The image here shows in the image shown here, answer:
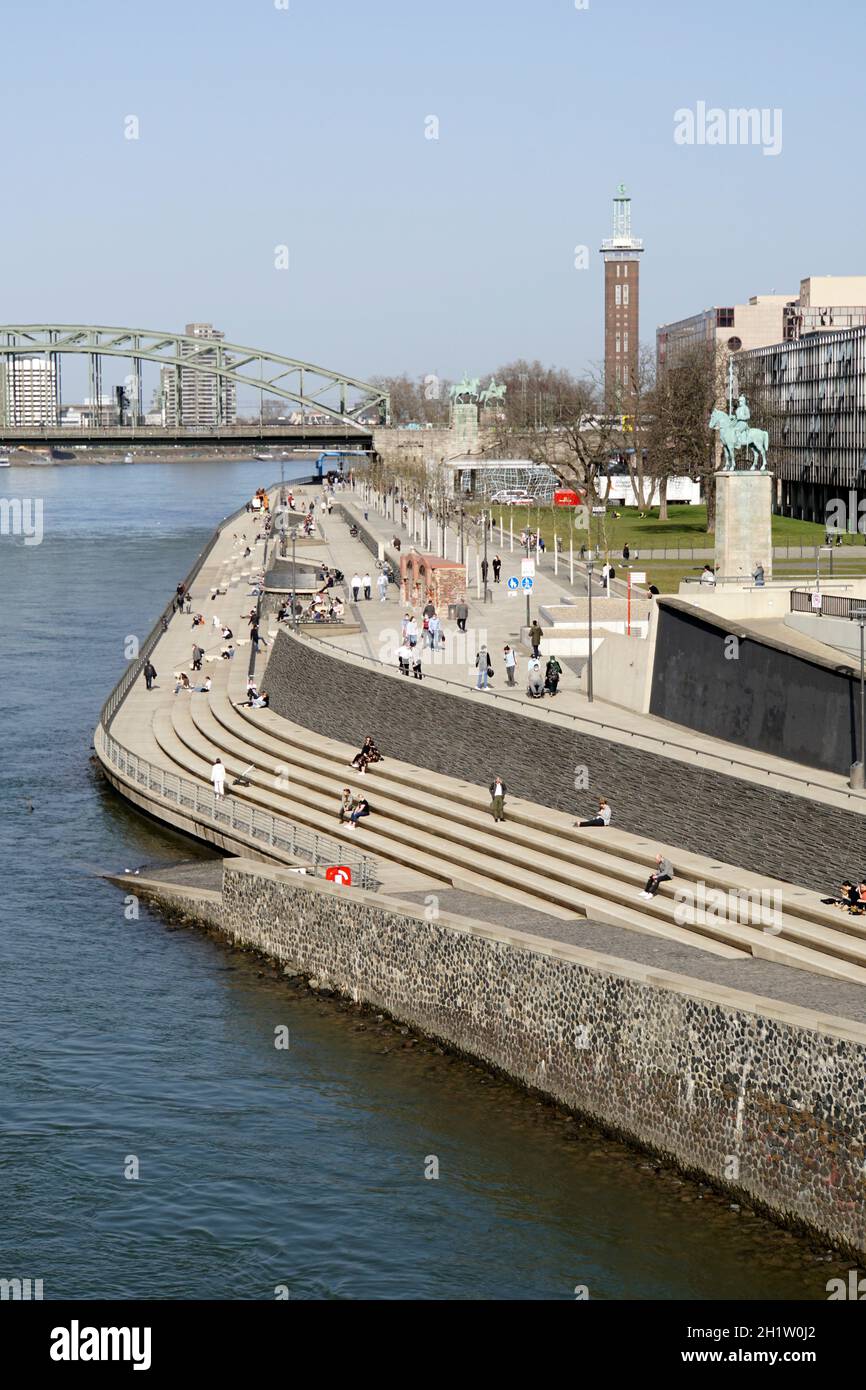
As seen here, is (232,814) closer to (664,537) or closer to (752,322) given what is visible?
(664,537)

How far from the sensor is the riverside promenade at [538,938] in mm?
23641

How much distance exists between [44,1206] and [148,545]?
10756 centimetres

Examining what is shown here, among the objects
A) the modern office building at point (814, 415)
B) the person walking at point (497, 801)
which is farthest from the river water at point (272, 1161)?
the modern office building at point (814, 415)

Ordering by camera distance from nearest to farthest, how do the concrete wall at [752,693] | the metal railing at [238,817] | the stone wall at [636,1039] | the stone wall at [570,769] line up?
the stone wall at [636,1039] < the stone wall at [570,769] < the concrete wall at [752,693] < the metal railing at [238,817]

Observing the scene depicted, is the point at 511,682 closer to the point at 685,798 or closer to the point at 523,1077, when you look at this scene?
the point at 685,798

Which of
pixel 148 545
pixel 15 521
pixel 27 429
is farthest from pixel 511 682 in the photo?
pixel 15 521

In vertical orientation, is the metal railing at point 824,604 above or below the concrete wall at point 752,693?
above

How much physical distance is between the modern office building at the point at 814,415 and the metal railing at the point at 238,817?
47385mm

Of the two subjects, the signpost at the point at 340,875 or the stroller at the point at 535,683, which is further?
the stroller at the point at 535,683

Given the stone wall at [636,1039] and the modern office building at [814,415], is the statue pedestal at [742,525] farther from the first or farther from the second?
the modern office building at [814,415]

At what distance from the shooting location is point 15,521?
163500 mm

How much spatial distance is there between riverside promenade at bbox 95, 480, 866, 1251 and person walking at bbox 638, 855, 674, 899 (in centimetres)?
26

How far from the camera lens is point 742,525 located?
45.8 m
